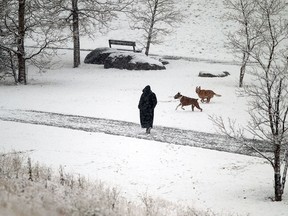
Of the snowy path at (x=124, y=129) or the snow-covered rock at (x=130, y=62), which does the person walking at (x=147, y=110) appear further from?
the snow-covered rock at (x=130, y=62)

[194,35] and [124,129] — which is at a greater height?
[194,35]

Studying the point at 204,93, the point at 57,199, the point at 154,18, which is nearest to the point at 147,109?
the point at 204,93

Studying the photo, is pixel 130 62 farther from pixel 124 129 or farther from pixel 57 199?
pixel 57 199

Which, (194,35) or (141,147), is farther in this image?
(194,35)

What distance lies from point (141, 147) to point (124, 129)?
2.60 meters

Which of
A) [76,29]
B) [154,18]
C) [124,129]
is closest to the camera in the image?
[124,129]

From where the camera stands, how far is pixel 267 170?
1091 cm

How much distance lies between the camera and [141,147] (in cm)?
1241

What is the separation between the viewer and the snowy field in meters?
9.32

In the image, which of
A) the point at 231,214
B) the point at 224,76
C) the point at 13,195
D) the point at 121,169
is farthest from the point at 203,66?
the point at 13,195

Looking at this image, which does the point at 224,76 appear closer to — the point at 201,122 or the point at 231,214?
the point at 201,122

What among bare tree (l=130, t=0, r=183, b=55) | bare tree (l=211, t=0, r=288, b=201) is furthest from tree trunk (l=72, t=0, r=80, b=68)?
bare tree (l=211, t=0, r=288, b=201)

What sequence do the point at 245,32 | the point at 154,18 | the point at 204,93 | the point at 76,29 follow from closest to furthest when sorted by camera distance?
1. the point at 204,93
2. the point at 245,32
3. the point at 76,29
4. the point at 154,18

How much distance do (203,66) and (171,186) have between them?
23124 millimetres
